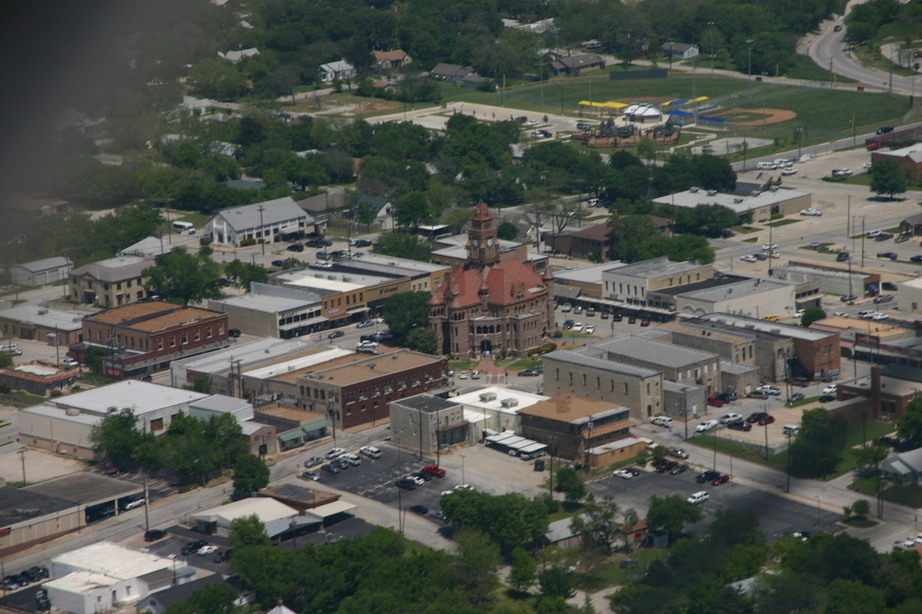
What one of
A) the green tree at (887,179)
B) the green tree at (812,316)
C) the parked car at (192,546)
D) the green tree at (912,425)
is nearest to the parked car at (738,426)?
the green tree at (912,425)

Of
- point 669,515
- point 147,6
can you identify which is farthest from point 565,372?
point 147,6

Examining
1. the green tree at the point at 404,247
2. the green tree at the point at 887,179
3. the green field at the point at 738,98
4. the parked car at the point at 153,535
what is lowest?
the parked car at the point at 153,535

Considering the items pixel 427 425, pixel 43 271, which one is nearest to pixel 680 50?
pixel 43 271

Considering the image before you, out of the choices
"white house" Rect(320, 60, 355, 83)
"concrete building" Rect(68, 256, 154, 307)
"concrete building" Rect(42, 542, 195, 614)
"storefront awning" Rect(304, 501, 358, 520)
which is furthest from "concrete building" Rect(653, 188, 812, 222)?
"white house" Rect(320, 60, 355, 83)

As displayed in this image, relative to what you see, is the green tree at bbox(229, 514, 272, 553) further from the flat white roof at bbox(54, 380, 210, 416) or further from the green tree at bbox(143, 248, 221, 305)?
the green tree at bbox(143, 248, 221, 305)

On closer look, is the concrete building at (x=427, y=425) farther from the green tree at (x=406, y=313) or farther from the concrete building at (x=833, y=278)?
the concrete building at (x=833, y=278)

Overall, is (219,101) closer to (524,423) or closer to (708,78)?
(708,78)
